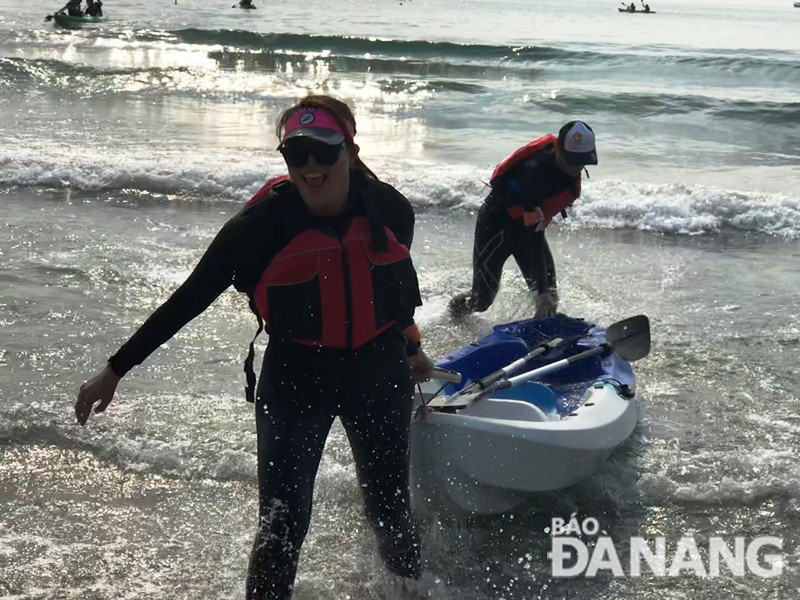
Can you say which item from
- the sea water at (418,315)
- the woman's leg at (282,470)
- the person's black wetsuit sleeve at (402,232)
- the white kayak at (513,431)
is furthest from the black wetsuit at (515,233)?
the woman's leg at (282,470)

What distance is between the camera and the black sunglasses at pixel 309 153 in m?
2.69

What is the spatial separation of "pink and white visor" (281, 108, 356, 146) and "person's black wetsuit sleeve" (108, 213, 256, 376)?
11.5 inches

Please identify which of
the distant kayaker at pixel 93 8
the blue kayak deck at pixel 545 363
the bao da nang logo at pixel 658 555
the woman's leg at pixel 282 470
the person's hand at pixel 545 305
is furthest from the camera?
the distant kayaker at pixel 93 8

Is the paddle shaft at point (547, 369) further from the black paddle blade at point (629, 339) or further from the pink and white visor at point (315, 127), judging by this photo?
the pink and white visor at point (315, 127)

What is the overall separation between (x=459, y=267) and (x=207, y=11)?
34.7 meters

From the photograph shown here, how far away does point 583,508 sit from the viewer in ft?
13.2

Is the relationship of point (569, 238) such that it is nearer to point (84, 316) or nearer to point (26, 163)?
point (84, 316)

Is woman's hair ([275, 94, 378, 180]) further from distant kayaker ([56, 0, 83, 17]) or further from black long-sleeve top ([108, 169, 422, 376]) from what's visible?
distant kayaker ([56, 0, 83, 17])

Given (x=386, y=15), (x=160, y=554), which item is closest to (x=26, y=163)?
(x=160, y=554)

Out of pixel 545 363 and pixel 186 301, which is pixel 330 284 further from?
pixel 545 363

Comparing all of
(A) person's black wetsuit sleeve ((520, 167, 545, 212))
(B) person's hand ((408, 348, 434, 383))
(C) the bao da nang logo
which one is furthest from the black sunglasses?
(A) person's black wetsuit sleeve ((520, 167, 545, 212))

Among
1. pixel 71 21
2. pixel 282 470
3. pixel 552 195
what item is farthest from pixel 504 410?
pixel 71 21

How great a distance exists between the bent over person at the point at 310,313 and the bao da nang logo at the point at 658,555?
1.04 meters

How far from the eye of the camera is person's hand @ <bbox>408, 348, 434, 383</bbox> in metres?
3.17
